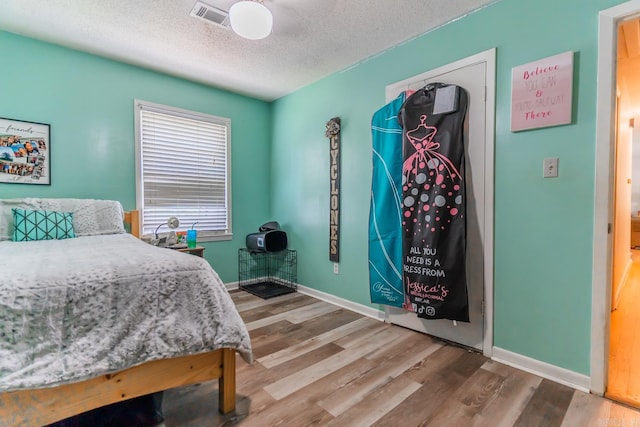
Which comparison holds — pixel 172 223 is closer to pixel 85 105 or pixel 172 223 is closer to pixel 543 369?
pixel 85 105

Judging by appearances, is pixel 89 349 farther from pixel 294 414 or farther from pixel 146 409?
pixel 294 414

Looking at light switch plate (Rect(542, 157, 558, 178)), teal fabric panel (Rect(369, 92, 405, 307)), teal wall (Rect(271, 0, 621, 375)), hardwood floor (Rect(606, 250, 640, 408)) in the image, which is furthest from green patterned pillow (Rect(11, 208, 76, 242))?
hardwood floor (Rect(606, 250, 640, 408))

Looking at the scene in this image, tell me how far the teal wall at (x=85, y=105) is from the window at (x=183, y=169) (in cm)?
10

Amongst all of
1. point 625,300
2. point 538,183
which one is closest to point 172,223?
point 538,183

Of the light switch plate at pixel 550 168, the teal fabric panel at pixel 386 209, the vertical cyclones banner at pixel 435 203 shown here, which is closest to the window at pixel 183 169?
the teal fabric panel at pixel 386 209

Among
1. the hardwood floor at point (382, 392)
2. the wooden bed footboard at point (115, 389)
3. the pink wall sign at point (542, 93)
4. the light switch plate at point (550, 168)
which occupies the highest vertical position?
the pink wall sign at point (542, 93)

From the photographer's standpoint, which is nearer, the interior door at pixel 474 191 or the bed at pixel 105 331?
the bed at pixel 105 331

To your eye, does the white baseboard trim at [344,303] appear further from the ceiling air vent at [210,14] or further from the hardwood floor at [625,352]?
the ceiling air vent at [210,14]

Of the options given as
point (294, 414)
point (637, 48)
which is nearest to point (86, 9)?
point (294, 414)

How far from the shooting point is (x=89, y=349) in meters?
1.07

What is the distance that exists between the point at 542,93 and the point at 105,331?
2.53m

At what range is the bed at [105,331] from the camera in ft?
3.25

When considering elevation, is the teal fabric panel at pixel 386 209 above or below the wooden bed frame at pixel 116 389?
above

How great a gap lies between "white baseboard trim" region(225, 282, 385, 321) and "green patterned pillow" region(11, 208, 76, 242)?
A: 69.9 inches
